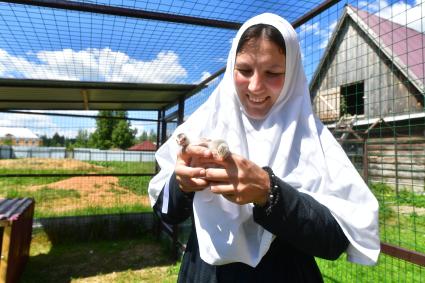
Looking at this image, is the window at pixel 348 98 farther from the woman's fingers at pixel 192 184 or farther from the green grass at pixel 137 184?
the green grass at pixel 137 184

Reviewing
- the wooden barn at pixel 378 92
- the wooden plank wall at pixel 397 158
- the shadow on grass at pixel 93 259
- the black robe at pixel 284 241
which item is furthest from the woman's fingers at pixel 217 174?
the shadow on grass at pixel 93 259

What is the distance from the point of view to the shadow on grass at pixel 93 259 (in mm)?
4891

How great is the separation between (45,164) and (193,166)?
27.4 ft

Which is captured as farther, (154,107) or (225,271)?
(154,107)

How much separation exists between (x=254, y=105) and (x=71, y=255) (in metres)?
5.69

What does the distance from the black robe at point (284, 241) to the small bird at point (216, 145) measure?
170mm

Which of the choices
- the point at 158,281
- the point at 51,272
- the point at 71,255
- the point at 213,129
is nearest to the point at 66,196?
the point at 71,255

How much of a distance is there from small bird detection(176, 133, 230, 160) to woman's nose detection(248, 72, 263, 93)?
0.26 meters

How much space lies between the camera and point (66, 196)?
8328 millimetres

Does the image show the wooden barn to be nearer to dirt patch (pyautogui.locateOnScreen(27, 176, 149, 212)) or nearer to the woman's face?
the woman's face

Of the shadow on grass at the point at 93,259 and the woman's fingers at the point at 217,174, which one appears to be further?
the shadow on grass at the point at 93,259

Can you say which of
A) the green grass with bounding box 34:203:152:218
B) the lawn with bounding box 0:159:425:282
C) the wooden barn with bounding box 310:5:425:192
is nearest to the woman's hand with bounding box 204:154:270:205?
the wooden barn with bounding box 310:5:425:192

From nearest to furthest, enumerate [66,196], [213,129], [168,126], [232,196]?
[232,196]
[213,129]
[168,126]
[66,196]

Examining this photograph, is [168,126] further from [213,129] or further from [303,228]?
[303,228]
